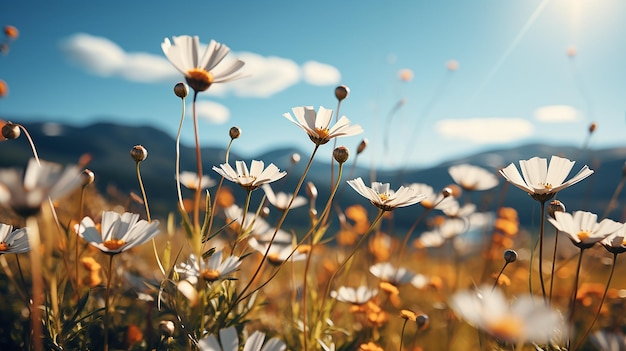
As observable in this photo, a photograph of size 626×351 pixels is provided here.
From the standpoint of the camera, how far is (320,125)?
0.95 meters

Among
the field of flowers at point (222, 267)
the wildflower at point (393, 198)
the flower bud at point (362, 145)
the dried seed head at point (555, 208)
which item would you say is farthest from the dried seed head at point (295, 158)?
the dried seed head at point (555, 208)

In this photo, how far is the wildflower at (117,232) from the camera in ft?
2.28

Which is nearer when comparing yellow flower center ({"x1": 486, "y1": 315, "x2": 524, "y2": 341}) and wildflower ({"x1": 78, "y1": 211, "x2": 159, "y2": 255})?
yellow flower center ({"x1": 486, "y1": 315, "x2": 524, "y2": 341})

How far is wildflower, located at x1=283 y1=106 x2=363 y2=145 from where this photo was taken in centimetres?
88

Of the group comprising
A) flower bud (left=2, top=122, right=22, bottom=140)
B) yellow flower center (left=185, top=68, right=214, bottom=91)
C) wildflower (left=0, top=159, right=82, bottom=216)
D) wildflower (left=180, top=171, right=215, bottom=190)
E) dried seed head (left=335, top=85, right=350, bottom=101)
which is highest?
yellow flower center (left=185, top=68, right=214, bottom=91)

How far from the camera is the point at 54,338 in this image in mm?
795

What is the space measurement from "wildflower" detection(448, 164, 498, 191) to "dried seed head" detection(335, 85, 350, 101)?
0.77 metres

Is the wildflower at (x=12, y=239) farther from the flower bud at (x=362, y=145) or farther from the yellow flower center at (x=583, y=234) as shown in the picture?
the yellow flower center at (x=583, y=234)

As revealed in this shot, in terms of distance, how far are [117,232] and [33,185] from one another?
27cm

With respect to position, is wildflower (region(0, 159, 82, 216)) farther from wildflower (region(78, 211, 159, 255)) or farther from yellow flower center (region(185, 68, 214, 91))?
yellow flower center (region(185, 68, 214, 91))

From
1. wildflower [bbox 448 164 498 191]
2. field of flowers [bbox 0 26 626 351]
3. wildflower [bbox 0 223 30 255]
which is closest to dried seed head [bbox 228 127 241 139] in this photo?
field of flowers [bbox 0 26 626 351]

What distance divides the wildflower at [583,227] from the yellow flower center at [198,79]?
0.66 metres

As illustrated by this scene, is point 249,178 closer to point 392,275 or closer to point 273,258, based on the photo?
point 273,258

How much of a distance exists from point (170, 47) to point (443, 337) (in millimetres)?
1478
